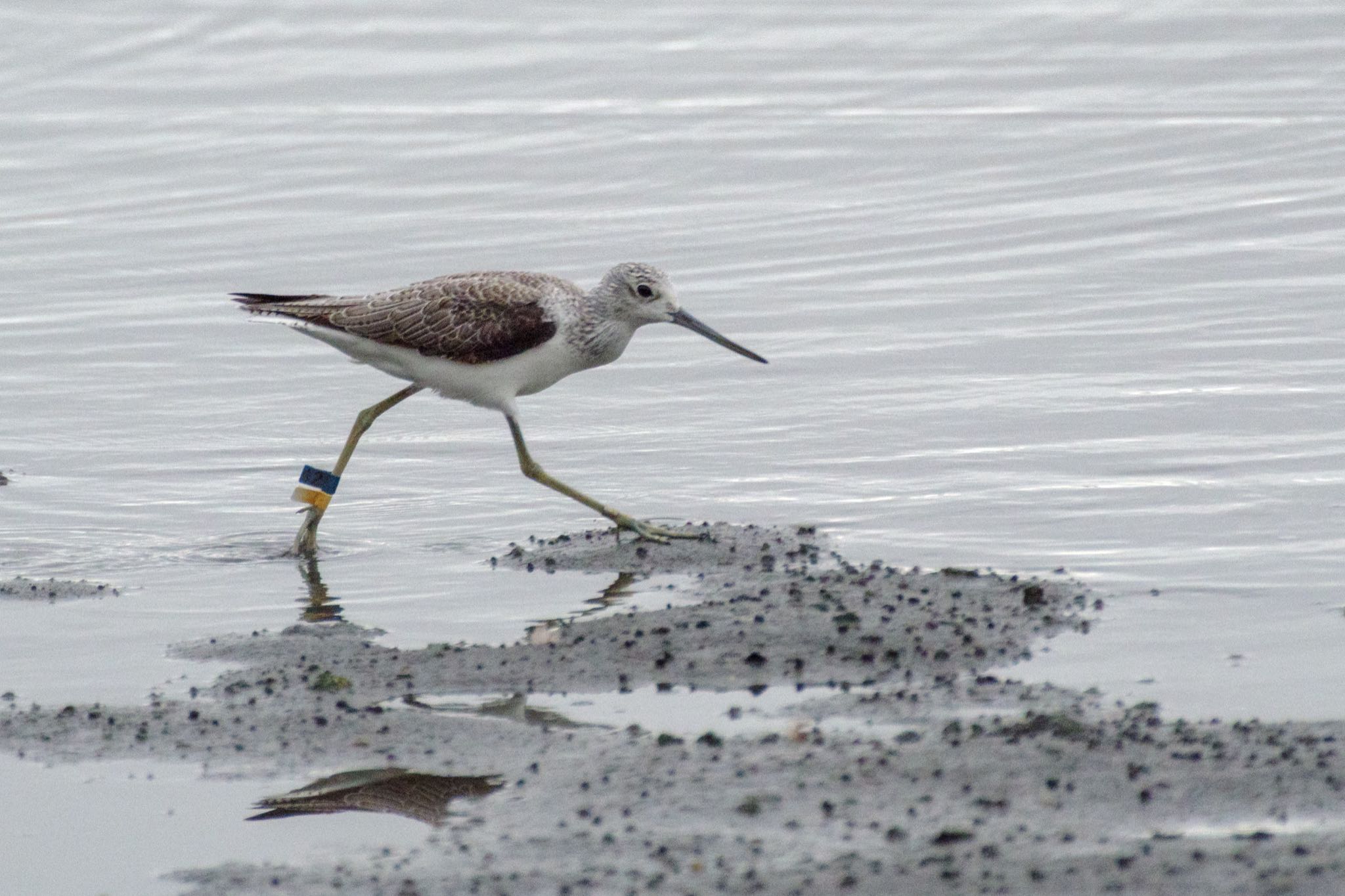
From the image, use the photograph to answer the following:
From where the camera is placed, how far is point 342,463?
10398mm

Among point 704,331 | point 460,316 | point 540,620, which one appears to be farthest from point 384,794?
point 704,331

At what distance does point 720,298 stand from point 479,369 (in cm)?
536

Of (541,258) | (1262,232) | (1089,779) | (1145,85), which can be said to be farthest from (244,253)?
(1089,779)

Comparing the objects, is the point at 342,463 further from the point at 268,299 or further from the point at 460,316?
the point at 460,316

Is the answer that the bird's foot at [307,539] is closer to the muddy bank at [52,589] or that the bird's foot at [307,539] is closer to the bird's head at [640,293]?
the muddy bank at [52,589]

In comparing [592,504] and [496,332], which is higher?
[496,332]

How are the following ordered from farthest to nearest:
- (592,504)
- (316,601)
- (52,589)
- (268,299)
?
(268,299) → (592,504) → (52,589) → (316,601)

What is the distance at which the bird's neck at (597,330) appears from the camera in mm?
9906

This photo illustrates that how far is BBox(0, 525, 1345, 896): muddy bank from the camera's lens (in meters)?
6.00

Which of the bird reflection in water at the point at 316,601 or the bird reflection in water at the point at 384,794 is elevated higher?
the bird reflection in water at the point at 316,601

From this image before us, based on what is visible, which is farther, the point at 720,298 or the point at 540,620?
the point at 720,298

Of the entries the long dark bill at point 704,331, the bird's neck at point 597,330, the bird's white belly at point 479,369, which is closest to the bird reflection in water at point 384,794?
the bird's white belly at point 479,369

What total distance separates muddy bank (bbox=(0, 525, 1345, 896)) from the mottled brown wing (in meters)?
1.77

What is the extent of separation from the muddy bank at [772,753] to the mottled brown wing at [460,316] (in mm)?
1773
